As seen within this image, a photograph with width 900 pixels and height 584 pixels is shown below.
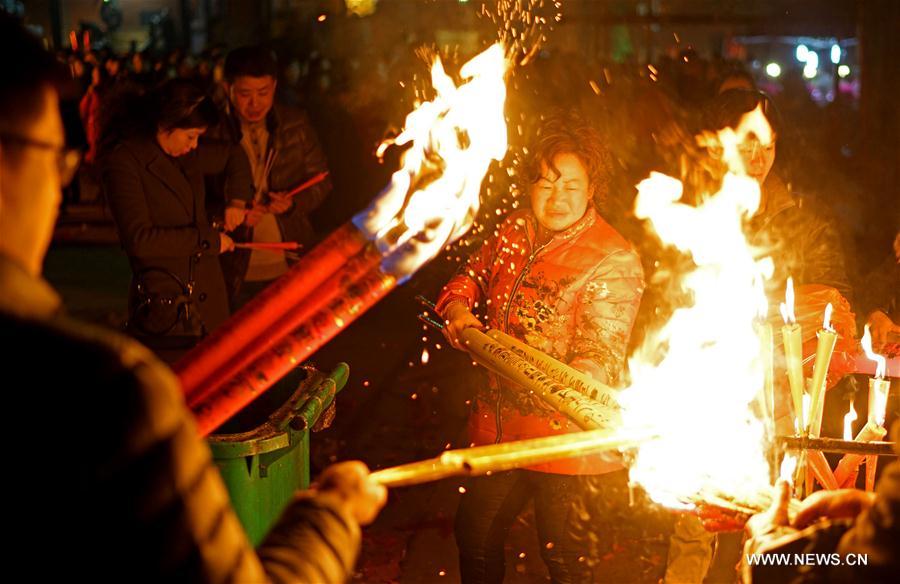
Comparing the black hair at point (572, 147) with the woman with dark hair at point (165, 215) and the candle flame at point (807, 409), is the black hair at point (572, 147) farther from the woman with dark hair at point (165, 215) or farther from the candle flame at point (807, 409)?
the woman with dark hair at point (165, 215)

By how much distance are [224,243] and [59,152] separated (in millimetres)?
4240

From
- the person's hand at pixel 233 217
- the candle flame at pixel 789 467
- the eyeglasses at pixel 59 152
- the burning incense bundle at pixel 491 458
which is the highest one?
the eyeglasses at pixel 59 152

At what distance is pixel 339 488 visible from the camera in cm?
229

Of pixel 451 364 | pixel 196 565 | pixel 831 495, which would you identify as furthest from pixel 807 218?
pixel 451 364

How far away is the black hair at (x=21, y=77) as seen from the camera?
1715 mm

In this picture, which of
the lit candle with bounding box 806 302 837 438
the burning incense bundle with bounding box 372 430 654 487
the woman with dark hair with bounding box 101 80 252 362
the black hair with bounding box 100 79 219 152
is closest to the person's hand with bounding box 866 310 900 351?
the lit candle with bounding box 806 302 837 438

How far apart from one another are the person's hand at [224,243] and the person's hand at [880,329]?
A: 142 inches

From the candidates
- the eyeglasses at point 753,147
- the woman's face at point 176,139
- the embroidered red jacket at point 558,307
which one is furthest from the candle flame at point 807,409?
the woman's face at point 176,139

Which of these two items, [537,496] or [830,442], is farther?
[537,496]

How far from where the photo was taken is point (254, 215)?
21.2ft

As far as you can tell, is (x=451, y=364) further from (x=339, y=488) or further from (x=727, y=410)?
→ (x=339, y=488)

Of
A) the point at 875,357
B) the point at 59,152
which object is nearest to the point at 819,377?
the point at 875,357

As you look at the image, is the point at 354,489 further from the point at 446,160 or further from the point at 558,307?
the point at 558,307

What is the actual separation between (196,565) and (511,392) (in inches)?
116
